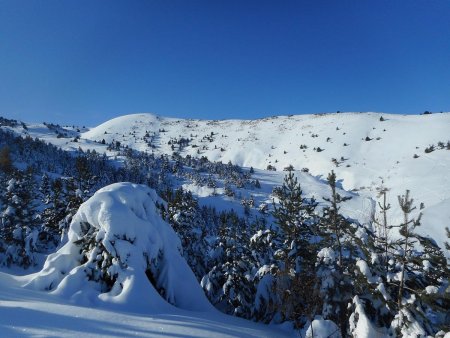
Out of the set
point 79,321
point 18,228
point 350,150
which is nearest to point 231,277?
point 79,321

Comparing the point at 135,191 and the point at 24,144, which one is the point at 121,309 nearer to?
the point at 135,191

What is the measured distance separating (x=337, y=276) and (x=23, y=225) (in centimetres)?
2391

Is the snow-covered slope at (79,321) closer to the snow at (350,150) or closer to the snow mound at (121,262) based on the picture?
the snow mound at (121,262)

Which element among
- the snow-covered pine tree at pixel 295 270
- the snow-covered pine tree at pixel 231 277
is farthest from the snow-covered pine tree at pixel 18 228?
the snow-covered pine tree at pixel 295 270

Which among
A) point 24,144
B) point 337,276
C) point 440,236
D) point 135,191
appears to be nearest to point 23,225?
point 135,191

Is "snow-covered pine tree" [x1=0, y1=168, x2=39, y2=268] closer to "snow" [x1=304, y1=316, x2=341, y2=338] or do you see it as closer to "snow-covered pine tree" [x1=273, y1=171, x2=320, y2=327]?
"snow-covered pine tree" [x1=273, y1=171, x2=320, y2=327]

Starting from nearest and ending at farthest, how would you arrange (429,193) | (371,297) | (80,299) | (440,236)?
(371,297), (80,299), (440,236), (429,193)

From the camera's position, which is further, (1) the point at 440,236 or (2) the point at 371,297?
(1) the point at 440,236

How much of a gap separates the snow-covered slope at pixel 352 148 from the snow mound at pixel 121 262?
108 ft

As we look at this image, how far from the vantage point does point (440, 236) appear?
33531 mm

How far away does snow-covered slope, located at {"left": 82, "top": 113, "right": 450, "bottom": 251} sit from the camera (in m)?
61.4

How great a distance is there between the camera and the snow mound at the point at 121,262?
914 cm

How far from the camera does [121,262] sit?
940 cm

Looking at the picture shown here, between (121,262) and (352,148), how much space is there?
4470 inches
